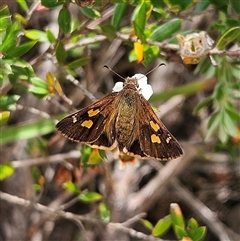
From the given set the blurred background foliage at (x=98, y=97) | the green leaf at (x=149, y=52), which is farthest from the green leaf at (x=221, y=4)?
the green leaf at (x=149, y=52)

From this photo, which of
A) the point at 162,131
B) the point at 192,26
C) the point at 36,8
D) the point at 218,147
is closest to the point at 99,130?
the point at 162,131

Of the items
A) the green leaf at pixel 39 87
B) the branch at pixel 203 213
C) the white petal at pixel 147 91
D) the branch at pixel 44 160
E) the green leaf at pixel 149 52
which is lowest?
the branch at pixel 203 213

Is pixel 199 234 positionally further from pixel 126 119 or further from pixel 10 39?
pixel 10 39

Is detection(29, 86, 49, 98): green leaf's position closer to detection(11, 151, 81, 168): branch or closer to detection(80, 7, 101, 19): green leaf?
detection(80, 7, 101, 19): green leaf

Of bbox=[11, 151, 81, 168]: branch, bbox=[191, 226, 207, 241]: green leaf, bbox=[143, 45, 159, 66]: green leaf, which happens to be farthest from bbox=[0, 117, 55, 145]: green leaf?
bbox=[191, 226, 207, 241]: green leaf

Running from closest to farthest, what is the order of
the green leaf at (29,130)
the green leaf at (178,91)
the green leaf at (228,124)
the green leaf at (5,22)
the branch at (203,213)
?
the green leaf at (5,22) → the green leaf at (228,124) → the green leaf at (29,130) → the green leaf at (178,91) → the branch at (203,213)

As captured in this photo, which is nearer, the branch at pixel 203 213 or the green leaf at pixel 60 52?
the green leaf at pixel 60 52

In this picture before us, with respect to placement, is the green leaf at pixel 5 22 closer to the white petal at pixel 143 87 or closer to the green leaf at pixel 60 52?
the green leaf at pixel 60 52
